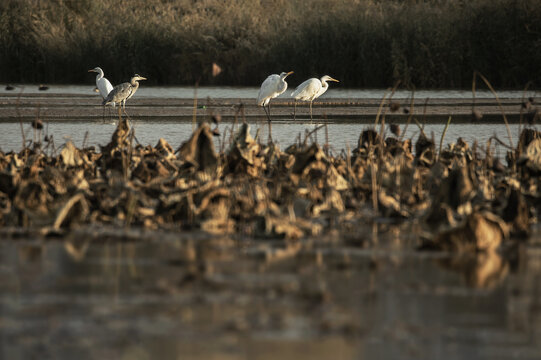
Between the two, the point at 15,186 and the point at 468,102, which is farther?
the point at 468,102

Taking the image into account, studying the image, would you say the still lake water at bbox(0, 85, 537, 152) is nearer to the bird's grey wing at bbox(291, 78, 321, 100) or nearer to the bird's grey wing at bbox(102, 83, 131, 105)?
the bird's grey wing at bbox(102, 83, 131, 105)

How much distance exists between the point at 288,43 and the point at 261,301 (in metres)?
26.4

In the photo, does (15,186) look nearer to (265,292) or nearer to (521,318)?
(265,292)

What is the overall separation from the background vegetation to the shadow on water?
2231 cm

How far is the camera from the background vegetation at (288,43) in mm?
29109

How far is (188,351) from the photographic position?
3908 mm

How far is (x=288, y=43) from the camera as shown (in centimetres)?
3081

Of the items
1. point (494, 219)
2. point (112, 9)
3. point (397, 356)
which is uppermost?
point (112, 9)

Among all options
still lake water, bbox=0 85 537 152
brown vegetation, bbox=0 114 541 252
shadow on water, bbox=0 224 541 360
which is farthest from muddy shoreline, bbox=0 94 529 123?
shadow on water, bbox=0 224 541 360

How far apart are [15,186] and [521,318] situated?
428cm

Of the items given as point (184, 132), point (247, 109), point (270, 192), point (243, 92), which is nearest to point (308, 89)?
point (247, 109)

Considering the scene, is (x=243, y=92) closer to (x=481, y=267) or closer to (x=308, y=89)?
(x=308, y=89)

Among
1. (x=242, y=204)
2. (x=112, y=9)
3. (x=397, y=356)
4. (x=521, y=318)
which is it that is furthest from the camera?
(x=112, y=9)

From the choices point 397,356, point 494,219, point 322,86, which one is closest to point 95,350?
point 397,356
